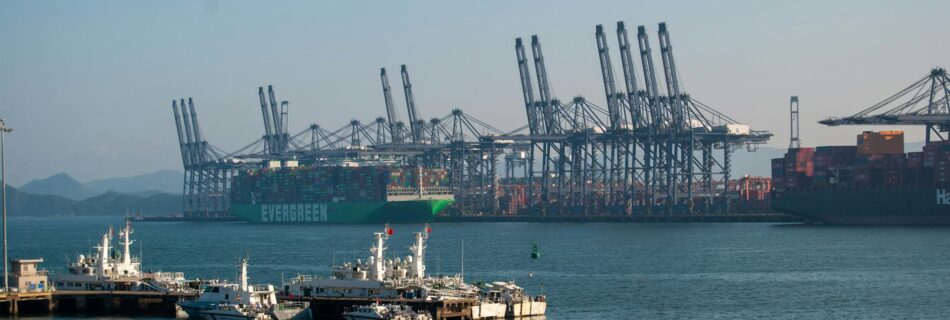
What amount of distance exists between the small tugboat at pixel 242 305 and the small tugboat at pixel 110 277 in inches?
173

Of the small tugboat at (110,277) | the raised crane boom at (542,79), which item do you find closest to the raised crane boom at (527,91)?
the raised crane boom at (542,79)

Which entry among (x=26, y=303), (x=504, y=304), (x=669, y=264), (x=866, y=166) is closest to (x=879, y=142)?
(x=866, y=166)

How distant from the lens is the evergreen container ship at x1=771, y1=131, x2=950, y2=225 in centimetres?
11806

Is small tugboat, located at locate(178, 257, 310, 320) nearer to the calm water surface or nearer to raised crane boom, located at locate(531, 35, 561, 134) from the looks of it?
the calm water surface

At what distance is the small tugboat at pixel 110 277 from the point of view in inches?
2114

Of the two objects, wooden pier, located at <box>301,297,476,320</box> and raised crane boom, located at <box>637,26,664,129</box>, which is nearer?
wooden pier, located at <box>301,297,476,320</box>

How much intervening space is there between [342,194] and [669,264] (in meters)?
101

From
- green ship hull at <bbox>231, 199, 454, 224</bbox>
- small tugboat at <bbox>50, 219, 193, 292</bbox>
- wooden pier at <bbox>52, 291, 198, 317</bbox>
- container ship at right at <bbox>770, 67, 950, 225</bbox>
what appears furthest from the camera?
green ship hull at <bbox>231, 199, 454, 224</bbox>

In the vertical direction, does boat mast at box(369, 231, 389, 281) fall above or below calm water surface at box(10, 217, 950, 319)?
above

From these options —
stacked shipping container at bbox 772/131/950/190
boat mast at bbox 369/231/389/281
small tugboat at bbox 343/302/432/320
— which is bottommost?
small tugboat at bbox 343/302/432/320

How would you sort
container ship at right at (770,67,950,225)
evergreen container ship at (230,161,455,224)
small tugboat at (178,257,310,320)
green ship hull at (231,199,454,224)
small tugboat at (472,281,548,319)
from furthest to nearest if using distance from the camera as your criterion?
evergreen container ship at (230,161,455,224) < green ship hull at (231,199,454,224) < container ship at right at (770,67,950,225) < small tugboat at (472,281,548,319) < small tugboat at (178,257,310,320)

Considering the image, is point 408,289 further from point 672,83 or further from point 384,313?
point 672,83

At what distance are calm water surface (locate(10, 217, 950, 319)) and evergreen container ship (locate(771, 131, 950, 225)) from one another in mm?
4410

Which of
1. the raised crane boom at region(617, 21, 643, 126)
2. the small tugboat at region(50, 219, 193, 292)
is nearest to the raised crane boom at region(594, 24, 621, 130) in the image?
the raised crane boom at region(617, 21, 643, 126)
